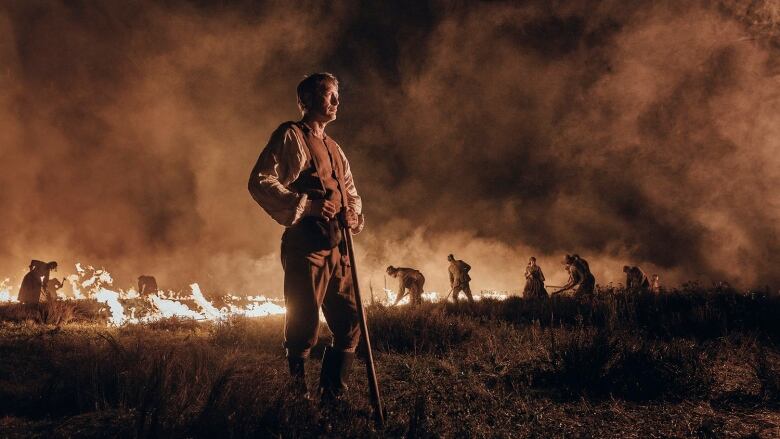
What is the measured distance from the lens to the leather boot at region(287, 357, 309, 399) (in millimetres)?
2287

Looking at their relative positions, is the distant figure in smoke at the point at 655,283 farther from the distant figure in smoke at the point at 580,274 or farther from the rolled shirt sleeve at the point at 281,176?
the rolled shirt sleeve at the point at 281,176

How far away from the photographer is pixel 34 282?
1284 centimetres

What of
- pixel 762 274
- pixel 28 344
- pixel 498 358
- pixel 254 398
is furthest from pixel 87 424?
pixel 762 274

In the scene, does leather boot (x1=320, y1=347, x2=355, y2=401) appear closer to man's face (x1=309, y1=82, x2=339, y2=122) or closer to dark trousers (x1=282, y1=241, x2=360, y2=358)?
dark trousers (x1=282, y1=241, x2=360, y2=358)

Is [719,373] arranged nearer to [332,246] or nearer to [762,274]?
[332,246]

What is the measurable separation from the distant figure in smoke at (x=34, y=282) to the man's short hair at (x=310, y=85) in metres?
14.2

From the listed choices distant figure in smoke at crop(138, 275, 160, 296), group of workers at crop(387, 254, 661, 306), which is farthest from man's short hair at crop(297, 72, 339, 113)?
distant figure in smoke at crop(138, 275, 160, 296)

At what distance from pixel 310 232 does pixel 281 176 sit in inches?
15.5

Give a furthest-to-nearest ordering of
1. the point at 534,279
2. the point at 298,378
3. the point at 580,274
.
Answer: the point at 534,279 < the point at 580,274 < the point at 298,378

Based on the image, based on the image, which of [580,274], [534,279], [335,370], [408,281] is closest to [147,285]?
[408,281]

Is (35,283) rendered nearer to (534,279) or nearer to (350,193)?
(350,193)

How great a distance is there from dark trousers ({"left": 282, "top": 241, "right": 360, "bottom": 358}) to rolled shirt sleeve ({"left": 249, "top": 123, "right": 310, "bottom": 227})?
0.26 metres

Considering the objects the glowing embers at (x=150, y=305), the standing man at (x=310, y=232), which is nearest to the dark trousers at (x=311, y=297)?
the standing man at (x=310, y=232)

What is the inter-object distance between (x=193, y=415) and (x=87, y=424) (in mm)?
503
